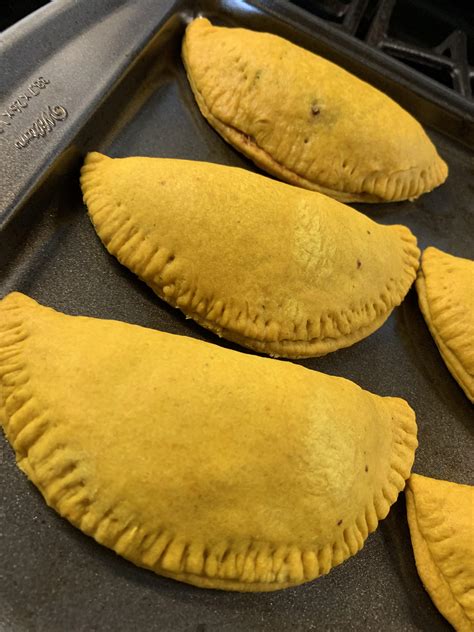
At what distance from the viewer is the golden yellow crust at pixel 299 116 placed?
1284 mm

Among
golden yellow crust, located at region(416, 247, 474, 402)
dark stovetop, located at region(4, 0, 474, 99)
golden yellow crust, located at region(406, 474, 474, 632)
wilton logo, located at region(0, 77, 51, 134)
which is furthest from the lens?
dark stovetop, located at region(4, 0, 474, 99)

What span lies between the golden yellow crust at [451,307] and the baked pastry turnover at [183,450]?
0.40 metres

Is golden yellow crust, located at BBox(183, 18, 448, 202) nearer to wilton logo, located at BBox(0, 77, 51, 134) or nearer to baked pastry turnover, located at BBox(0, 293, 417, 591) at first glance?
wilton logo, located at BBox(0, 77, 51, 134)

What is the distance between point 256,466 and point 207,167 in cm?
59

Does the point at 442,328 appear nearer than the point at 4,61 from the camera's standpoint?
No

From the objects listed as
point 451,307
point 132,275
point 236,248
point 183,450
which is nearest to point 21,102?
point 132,275

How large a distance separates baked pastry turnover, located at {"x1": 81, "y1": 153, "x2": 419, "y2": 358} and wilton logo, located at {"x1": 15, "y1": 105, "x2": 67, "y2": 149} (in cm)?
9

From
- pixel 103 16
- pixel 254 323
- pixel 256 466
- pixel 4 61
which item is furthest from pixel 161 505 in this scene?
pixel 103 16

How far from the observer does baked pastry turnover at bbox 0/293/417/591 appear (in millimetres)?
774

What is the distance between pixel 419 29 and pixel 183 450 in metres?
1.73

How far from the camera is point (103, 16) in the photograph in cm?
126

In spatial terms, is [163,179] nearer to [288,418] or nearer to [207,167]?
[207,167]

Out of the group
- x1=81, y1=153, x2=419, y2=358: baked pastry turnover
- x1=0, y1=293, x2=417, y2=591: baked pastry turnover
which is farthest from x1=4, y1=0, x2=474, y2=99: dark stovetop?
x1=0, y1=293, x2=417, y2=591: baked pastry turnover

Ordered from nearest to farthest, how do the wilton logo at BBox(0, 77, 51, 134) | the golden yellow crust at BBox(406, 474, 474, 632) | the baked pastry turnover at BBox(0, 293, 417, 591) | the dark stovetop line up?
the baked pastry turnover at BBox(0, 293, 417, 591)
the golden yellow crust at BBox(406, 474, 474, 632)
the wilton logo at BBox(0, 77, 51, 134)
the dark stovetop
